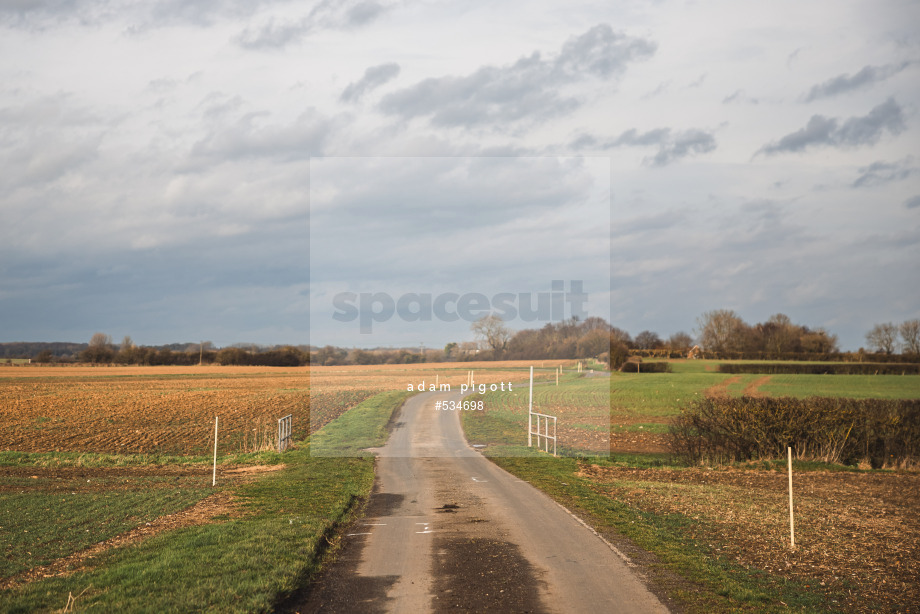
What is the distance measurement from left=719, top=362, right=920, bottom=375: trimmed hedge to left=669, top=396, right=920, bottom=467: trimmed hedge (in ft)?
186

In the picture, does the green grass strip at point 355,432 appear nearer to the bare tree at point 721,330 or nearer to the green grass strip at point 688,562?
the green grass strip at point 688,562

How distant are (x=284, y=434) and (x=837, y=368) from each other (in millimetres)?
71214

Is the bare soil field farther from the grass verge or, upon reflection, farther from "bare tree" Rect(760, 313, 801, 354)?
"bare tree" Rect(760, 313, 801, 354)

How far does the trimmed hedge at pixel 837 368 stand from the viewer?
7375 centimetres

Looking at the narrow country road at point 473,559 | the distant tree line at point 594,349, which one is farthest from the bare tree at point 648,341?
the narrow country road at point 473,559

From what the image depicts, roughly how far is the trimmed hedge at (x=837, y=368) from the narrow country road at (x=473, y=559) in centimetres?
7111

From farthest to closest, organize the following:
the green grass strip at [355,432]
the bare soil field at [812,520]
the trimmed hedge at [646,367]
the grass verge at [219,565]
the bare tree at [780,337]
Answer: the bare tree at [780,337]
the trimmed hedge at [646,367]
the green grass strip at [355,432]
the bare soil field at [812,520]
the grass verge at [219,565]

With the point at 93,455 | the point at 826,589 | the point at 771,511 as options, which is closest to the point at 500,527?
the point at 826,589

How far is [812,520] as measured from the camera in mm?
12445

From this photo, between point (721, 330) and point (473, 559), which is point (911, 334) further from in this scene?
point (473, 559)

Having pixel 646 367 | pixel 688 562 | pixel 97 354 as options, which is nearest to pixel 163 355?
pixel 97 354

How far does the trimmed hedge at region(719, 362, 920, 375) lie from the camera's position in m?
73.8

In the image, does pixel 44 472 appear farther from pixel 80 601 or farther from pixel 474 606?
pixel 474 606

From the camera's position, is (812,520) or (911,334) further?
(911,334)
